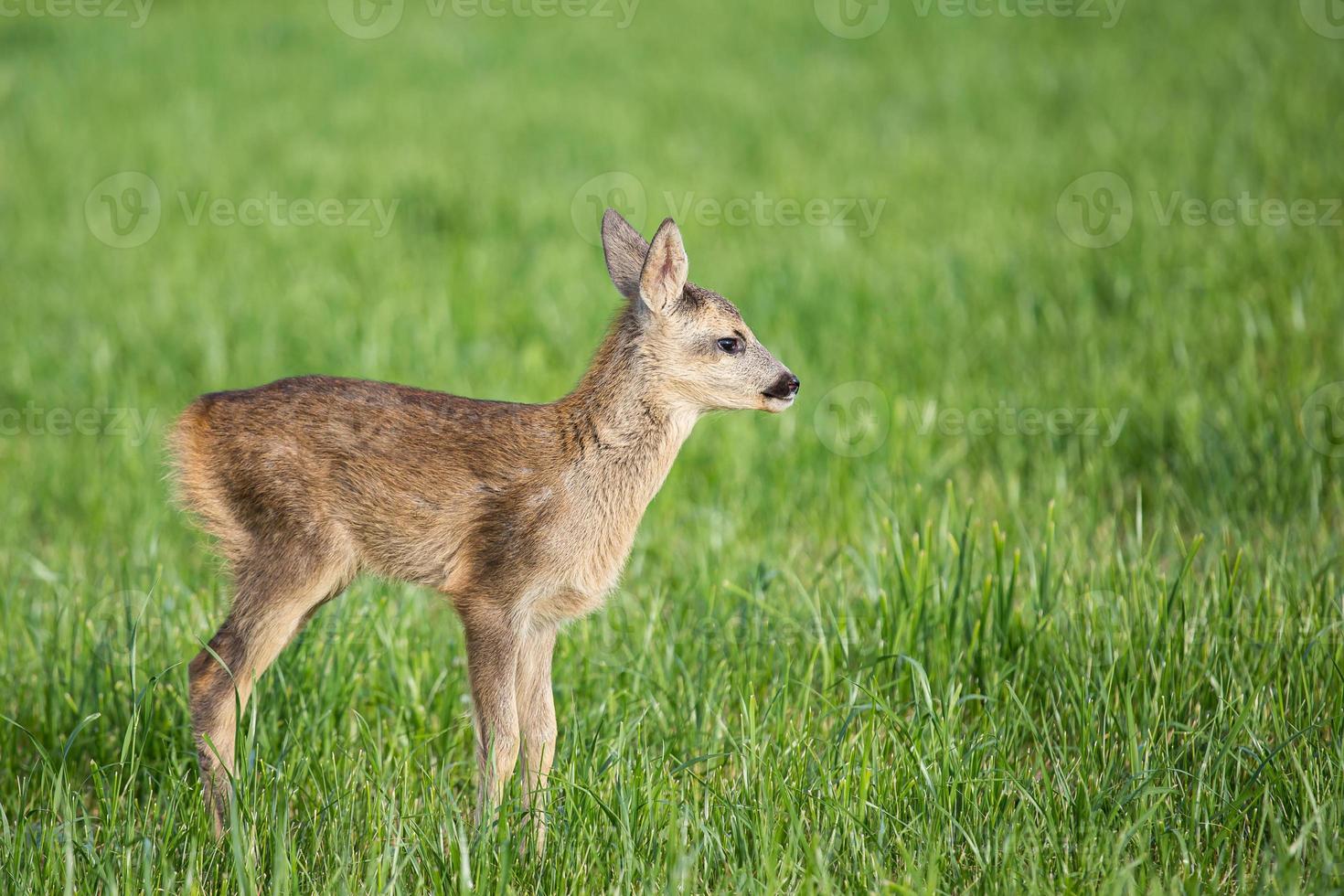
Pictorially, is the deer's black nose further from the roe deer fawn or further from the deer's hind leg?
the deer's hind leg

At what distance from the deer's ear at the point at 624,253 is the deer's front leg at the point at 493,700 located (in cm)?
100

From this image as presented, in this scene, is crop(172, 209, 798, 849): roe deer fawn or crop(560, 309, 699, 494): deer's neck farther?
crop(560, 309, 699, 494): deer's neck

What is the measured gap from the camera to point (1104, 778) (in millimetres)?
3430

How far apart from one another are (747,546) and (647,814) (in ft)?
7.85

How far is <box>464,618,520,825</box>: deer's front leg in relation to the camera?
3.29m

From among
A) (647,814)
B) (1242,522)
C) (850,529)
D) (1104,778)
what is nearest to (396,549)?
(647,814)

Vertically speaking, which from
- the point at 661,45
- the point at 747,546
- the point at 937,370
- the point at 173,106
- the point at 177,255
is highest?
the point at 661,45

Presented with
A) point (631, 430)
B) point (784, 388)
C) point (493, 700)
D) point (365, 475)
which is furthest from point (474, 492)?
point (784, 388)

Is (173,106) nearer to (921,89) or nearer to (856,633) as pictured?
(921,89)

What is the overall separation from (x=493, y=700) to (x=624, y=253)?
4.23 ft

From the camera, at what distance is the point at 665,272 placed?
136 inches

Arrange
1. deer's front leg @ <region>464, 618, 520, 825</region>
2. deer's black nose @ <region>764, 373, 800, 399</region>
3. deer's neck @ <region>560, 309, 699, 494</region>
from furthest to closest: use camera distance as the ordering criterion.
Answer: deer's neck @ <region>560, 309, 699, 494</region>
deer's black nose @ <region>764, 373, 800, 399</region>
deer's front leg @ <region>464, 618, 520, 825</region>

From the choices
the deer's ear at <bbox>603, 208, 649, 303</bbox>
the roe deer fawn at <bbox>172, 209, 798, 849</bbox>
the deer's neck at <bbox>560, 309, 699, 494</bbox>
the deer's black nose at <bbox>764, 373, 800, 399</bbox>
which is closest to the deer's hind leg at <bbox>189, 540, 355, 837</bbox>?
the roe deer fawn at <bbox>172, 209, 798, 849</bbox>

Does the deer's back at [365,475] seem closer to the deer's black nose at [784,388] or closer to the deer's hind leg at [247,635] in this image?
the deer's hind leg at [247,635]
